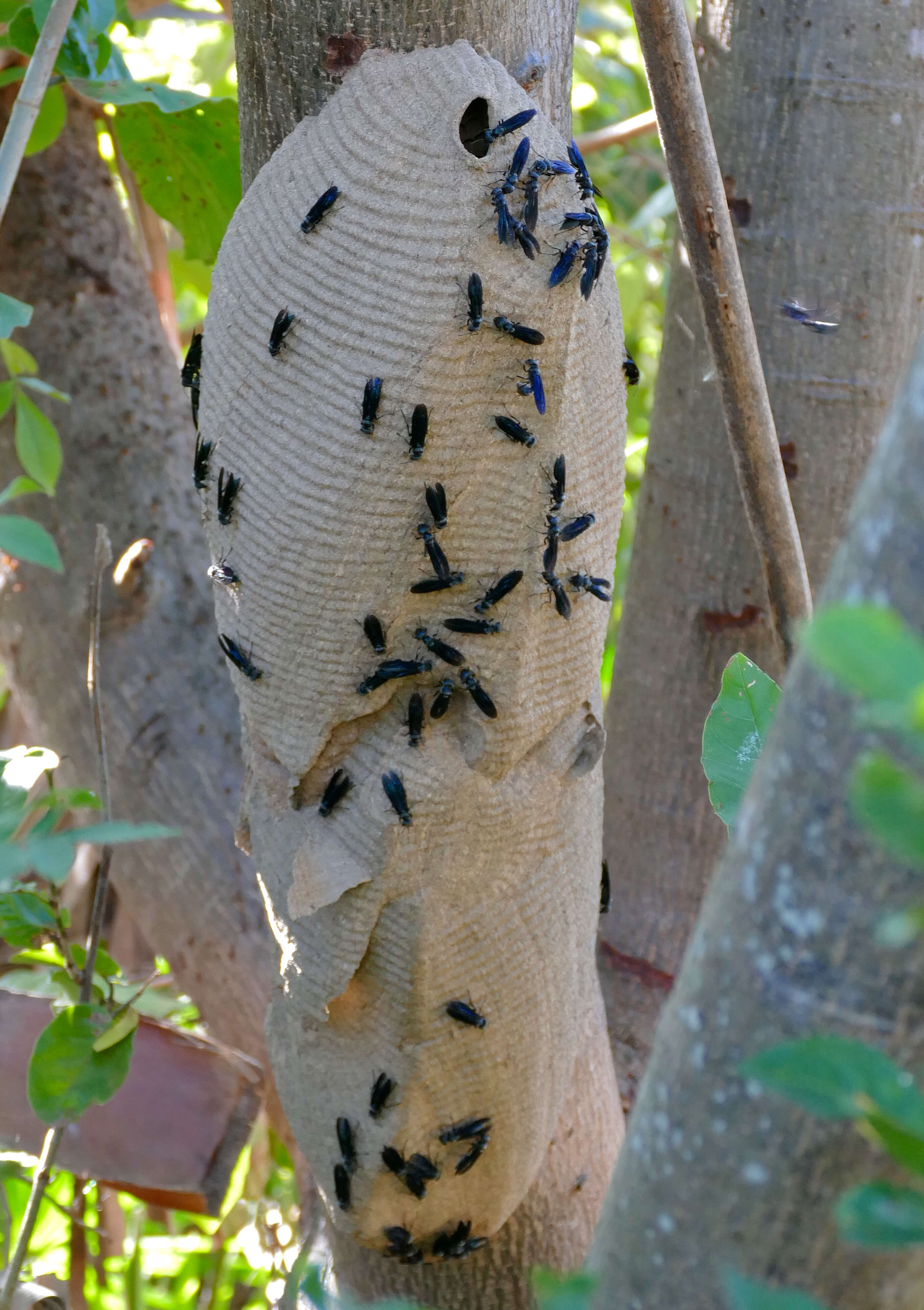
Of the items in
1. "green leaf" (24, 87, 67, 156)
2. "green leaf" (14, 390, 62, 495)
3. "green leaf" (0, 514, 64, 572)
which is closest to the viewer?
"green leaf" (0, 514, 64, 572)

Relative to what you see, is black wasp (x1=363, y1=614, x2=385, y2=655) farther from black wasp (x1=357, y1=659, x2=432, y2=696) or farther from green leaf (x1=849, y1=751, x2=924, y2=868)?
green leaf (x1=849, y1=751, x2=924, y2=868)

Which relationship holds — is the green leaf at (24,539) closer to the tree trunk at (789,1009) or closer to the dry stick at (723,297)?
the tree trunk at (789,1009)

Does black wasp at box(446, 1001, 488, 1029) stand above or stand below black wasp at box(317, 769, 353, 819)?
below

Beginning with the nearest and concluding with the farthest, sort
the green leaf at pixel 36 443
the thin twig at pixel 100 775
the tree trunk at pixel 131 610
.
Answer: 1. the thin twig at pixel 100 775
2. the green leaf at pixel 36 443
3. the tree trunk at pixel 131 610

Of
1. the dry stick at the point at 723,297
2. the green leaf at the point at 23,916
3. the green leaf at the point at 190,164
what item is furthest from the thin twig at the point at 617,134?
the green leaf at the point at 23,916

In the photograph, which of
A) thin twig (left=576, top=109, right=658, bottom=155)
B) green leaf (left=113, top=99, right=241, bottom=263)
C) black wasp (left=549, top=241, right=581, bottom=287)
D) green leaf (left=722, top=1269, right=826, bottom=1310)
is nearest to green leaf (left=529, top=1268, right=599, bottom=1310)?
green leaf (left=722, top=1269, right=826, bottom=1310)

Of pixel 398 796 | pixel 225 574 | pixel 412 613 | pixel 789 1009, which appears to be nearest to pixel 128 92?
pixel 225 574

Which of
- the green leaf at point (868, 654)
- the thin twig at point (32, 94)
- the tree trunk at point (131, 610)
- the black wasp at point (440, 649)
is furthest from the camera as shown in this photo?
the tree trunk at point (131, 610)
